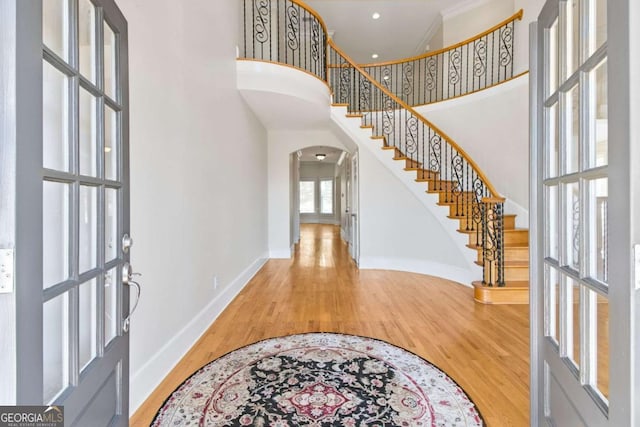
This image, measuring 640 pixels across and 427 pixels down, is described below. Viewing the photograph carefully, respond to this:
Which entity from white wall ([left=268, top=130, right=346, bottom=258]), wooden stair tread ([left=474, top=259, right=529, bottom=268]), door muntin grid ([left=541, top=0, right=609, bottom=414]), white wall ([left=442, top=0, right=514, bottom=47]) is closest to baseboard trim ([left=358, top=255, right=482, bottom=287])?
wooden stair tread ([left=474, top=259, right=529, bottom=268])

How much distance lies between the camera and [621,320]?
30.7 inches

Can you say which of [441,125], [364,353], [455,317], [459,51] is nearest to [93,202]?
[364,353]

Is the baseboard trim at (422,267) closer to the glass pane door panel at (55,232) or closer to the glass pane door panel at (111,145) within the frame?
the glass pane door panel at (111,145)

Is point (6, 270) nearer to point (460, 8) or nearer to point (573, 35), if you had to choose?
point (573, 35)

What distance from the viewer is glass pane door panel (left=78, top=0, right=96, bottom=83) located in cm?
105

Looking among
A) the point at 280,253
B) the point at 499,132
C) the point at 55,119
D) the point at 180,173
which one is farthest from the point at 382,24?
the point at 55,119

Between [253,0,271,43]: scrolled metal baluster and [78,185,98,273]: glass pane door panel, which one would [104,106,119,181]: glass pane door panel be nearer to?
[78,185,98,273]: glass pane door panel

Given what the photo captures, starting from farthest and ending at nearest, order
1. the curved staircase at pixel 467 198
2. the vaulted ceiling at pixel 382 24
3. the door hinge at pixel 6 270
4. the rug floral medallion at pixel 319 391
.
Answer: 1. the vaulted ceiling at pixel 382 24
2. the curved staircase at pixel 467 198
3. the rug floral medallion at pixel 319 391
4. the door hinge at pixel 6 270

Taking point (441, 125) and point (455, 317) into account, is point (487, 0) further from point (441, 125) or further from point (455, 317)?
point (455, 317)

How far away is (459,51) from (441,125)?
6.61 feet

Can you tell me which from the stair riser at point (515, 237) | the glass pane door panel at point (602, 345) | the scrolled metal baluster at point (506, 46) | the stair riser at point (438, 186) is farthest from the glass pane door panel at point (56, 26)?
the scrolled metal baluster at point (506, 46)

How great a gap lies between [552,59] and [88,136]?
5.99 ft

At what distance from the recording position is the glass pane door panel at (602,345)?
87 cm

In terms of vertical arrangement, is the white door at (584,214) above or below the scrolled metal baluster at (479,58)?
below
